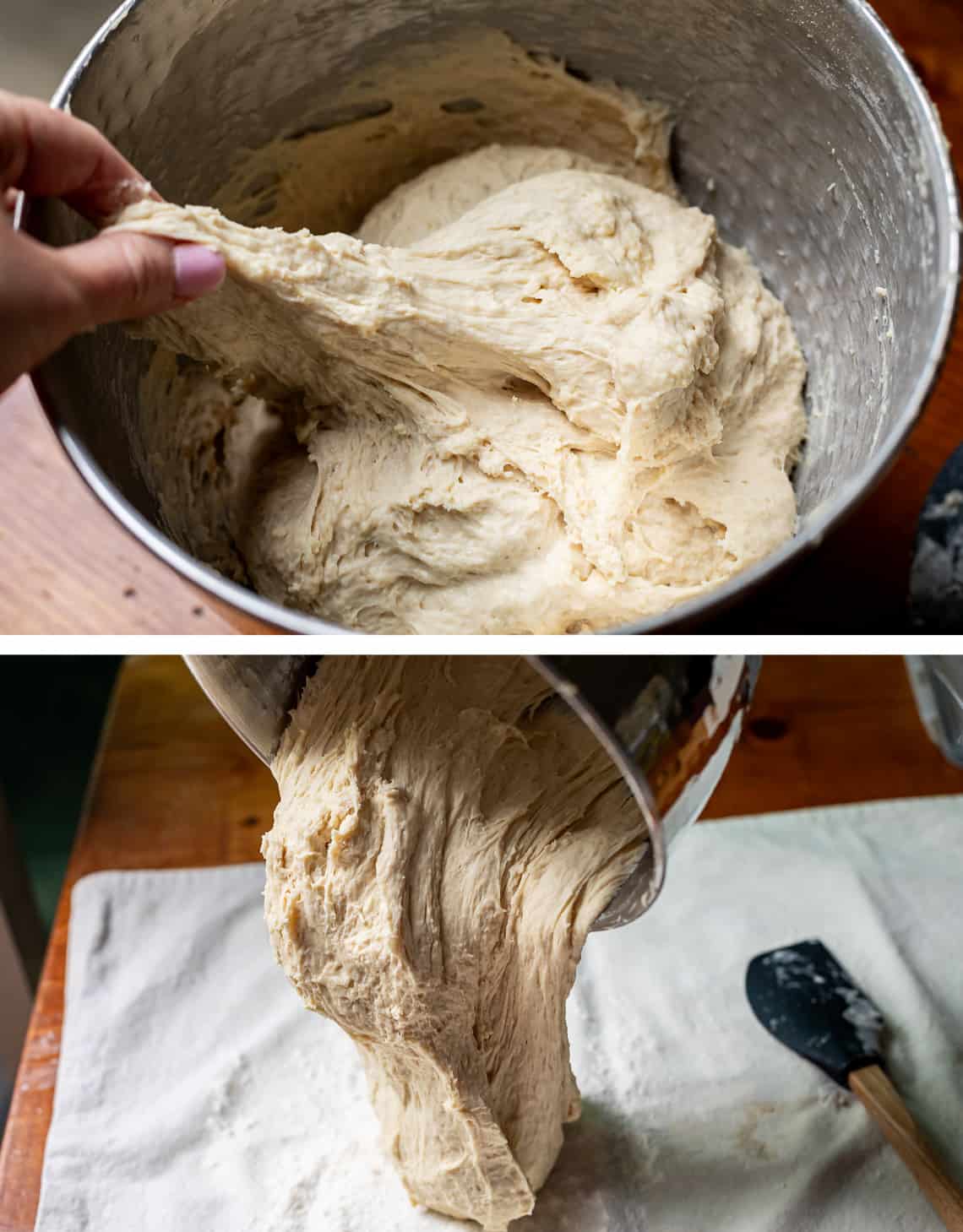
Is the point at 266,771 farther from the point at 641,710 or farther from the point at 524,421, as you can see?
the point at 641,710

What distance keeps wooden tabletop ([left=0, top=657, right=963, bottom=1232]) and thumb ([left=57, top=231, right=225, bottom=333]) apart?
52cm

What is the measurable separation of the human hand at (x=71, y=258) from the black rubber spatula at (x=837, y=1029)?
1.99ft

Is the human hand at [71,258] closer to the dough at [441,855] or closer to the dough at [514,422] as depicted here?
the dough at [514,422]

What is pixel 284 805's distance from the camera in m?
0.57

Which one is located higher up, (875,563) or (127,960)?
(875,563)

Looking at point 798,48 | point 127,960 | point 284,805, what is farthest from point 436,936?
point 798,48

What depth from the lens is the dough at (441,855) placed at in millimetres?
547

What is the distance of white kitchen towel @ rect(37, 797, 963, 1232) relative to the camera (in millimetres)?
730

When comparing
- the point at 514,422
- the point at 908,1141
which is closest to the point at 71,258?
the point at 514,422

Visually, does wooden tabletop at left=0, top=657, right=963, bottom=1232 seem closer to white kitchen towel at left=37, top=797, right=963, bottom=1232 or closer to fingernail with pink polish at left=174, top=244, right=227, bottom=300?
white kitchen towel at left=37, top=797, right=963, bottom=1232

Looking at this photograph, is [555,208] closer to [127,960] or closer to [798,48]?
[798,48]

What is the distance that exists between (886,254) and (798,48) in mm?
126

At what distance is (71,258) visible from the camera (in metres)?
0.46

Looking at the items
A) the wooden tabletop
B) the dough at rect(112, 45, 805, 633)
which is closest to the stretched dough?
the dough at rect(112, 45, 805, 633)
